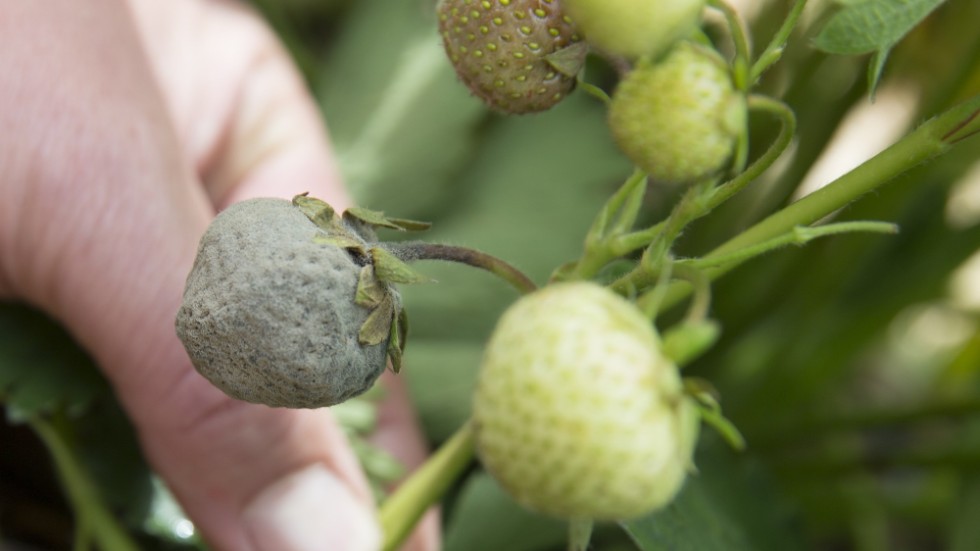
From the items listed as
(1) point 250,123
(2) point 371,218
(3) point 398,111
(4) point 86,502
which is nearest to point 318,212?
(2) point 371,218

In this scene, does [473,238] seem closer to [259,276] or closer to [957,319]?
[259,276]

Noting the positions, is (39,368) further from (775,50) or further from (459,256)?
(775,50)

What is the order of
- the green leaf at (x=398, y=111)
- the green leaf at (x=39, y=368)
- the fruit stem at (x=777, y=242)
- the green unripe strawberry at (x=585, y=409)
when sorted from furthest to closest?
the green leaf at (x=398, y=111) < the green leaf at (x=39, y=368) < the fruit stem at (x=777, y=242) < the green unripe strawberry at (x=585, y=409)

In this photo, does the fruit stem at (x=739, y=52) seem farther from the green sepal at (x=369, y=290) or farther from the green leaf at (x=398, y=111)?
the green leaf at (x=398, y=111)

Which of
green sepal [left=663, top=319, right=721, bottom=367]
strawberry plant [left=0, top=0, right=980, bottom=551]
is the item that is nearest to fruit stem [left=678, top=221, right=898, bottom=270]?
strawberry plant [left=0, top=0, right=980, bottom=551]

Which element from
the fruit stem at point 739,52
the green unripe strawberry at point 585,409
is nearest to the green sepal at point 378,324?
the green unripe strawberry at point 585,409

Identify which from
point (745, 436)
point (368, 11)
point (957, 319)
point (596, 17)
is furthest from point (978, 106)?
point (957, 319)

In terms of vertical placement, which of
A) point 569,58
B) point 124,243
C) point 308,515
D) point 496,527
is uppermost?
point 569,58
